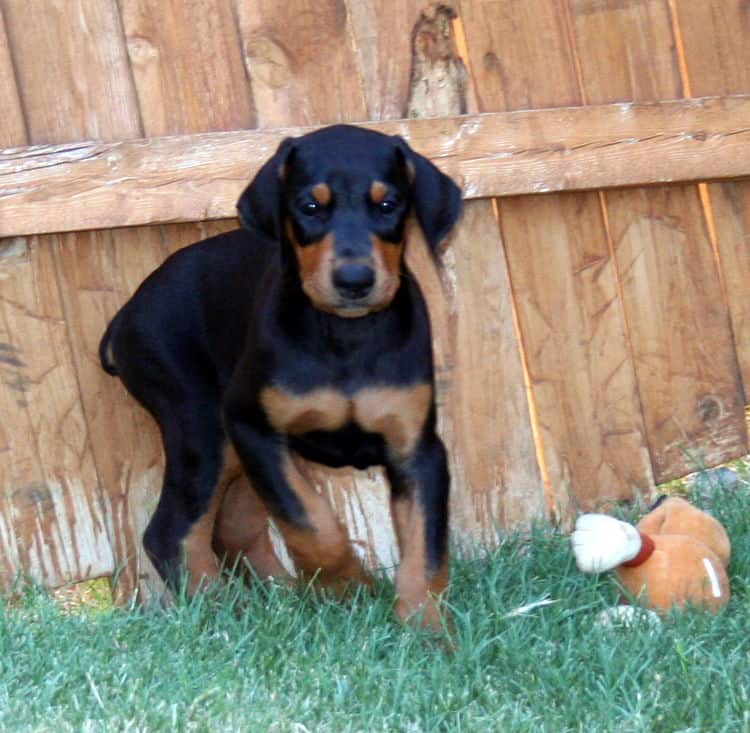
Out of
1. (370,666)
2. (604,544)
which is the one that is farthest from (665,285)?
(370,666)

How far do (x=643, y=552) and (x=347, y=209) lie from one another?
127 cm

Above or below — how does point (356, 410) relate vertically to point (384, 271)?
below

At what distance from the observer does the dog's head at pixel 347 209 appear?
397 cm

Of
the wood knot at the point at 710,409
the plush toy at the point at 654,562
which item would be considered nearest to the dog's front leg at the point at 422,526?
the plush toy at the point at 654,562

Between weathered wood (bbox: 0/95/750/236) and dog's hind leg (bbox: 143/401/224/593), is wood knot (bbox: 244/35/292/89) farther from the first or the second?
dog's hind leg (bbox: 143/401/224/593)

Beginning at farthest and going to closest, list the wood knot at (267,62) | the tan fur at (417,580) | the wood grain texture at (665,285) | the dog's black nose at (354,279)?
the wood grain texture at (665,285), the wood knot at (267,62), the tan fur at (417,580), the dog's black nose at (354,279)

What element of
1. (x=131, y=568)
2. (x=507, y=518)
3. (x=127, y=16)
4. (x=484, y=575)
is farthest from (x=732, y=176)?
(x=131, y=568)

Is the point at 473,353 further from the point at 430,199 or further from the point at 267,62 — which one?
the point at 267,62

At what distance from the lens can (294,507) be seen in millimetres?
4207

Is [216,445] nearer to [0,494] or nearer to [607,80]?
[0,494]

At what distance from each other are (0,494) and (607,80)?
2.62 meters

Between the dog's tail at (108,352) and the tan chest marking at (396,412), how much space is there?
104cm

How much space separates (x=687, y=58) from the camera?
5.52m

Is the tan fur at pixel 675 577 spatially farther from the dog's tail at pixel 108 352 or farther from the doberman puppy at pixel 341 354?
the dog's tail at pixel 108 352
